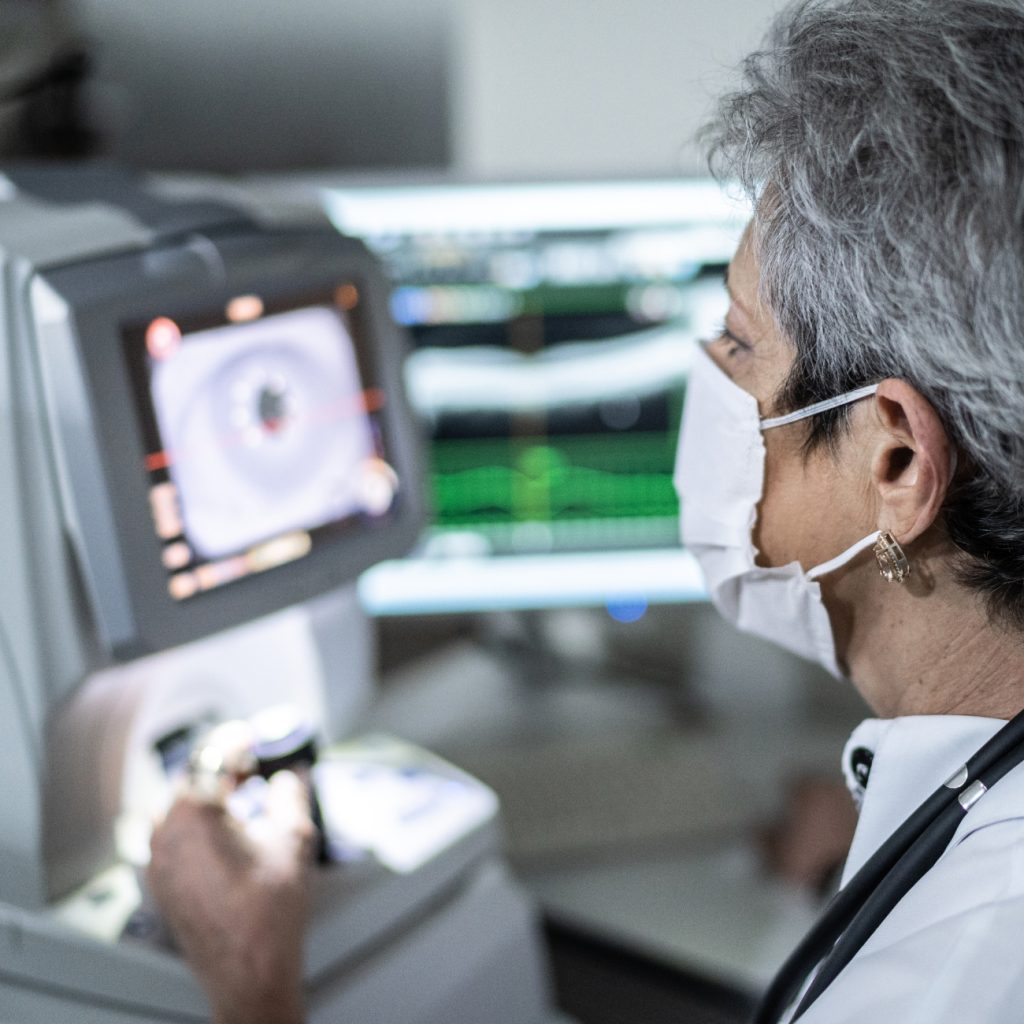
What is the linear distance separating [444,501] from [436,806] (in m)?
0.46

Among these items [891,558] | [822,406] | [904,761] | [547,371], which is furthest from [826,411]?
[547,371]

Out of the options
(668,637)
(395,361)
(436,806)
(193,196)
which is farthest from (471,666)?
(193,196)

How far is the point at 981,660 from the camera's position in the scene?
0.73 m

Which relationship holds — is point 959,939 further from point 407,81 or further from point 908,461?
point 407,81

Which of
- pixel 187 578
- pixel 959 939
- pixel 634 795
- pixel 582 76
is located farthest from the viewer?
pixel 582 76

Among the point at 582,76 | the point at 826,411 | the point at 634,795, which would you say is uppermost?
the point at 582,76

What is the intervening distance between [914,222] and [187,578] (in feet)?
1.82

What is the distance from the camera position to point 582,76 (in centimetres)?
138

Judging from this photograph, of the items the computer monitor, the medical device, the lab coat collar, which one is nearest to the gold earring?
the lab coat collar

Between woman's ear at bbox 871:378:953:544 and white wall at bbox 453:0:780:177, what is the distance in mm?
727

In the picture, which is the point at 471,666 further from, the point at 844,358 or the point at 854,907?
the point at 844,358

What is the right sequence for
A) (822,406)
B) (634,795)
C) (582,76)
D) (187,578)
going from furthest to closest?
(582,76) < (634,795) < (187,578) < (822,406)

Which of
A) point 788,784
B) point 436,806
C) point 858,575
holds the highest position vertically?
point 858,575

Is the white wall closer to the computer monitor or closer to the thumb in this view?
the computer monitor
